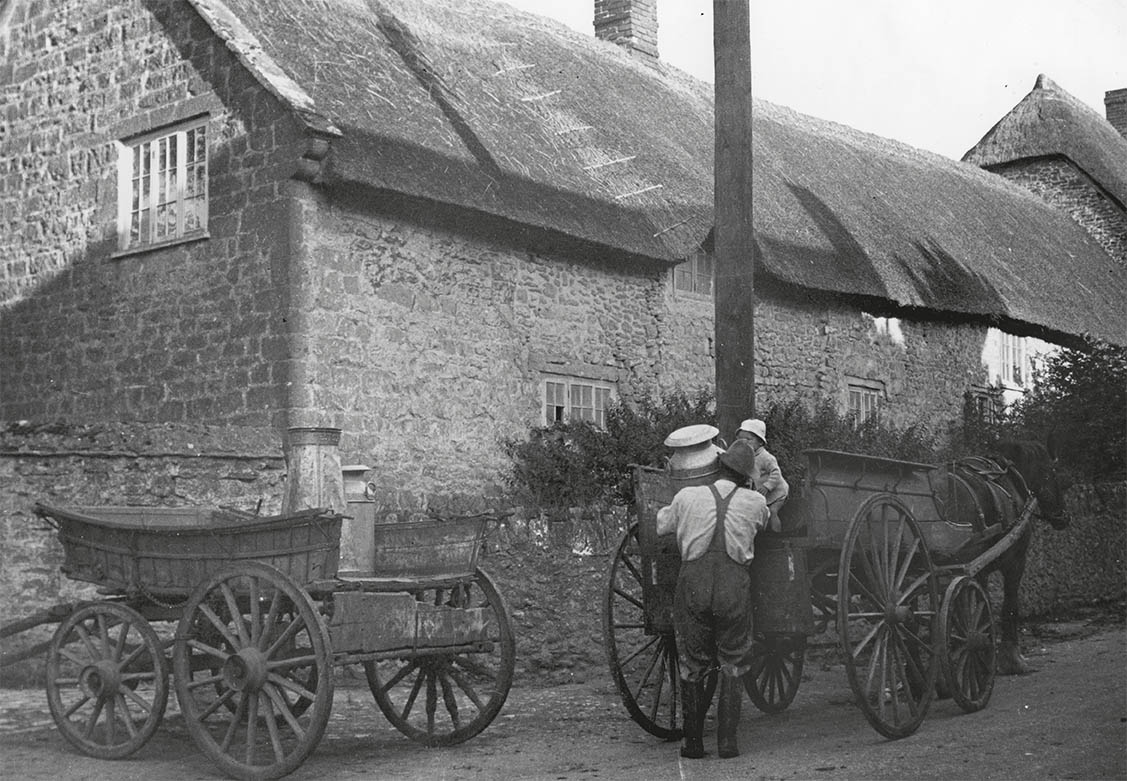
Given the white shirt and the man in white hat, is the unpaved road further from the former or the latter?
the man in white hat

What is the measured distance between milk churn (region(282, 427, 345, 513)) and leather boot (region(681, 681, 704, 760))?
277 centimetres

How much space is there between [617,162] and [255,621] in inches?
378

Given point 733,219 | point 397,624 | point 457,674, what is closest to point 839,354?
point 733,219

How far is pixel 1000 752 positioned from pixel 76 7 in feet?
37.8

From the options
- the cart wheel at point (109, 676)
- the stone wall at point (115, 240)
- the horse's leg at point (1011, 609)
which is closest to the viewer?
the cart wheel at point (109, 676)

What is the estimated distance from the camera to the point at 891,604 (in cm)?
713

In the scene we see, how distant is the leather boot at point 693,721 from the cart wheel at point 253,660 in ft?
5.85

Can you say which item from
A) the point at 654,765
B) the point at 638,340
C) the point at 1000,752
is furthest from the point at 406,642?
the point at 638,340

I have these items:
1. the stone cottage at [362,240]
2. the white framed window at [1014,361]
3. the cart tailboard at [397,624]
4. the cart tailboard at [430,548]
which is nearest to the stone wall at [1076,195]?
the white framed window at [1014,361]

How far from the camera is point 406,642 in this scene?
22.3 ft

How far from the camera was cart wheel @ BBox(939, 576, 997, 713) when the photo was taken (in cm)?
772

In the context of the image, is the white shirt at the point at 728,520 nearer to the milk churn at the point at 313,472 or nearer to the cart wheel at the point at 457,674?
the cart wheel at the point at 457,674

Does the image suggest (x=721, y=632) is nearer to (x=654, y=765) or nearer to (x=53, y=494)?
(x=654, y=765)

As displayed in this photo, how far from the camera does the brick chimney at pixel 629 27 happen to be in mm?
20984
